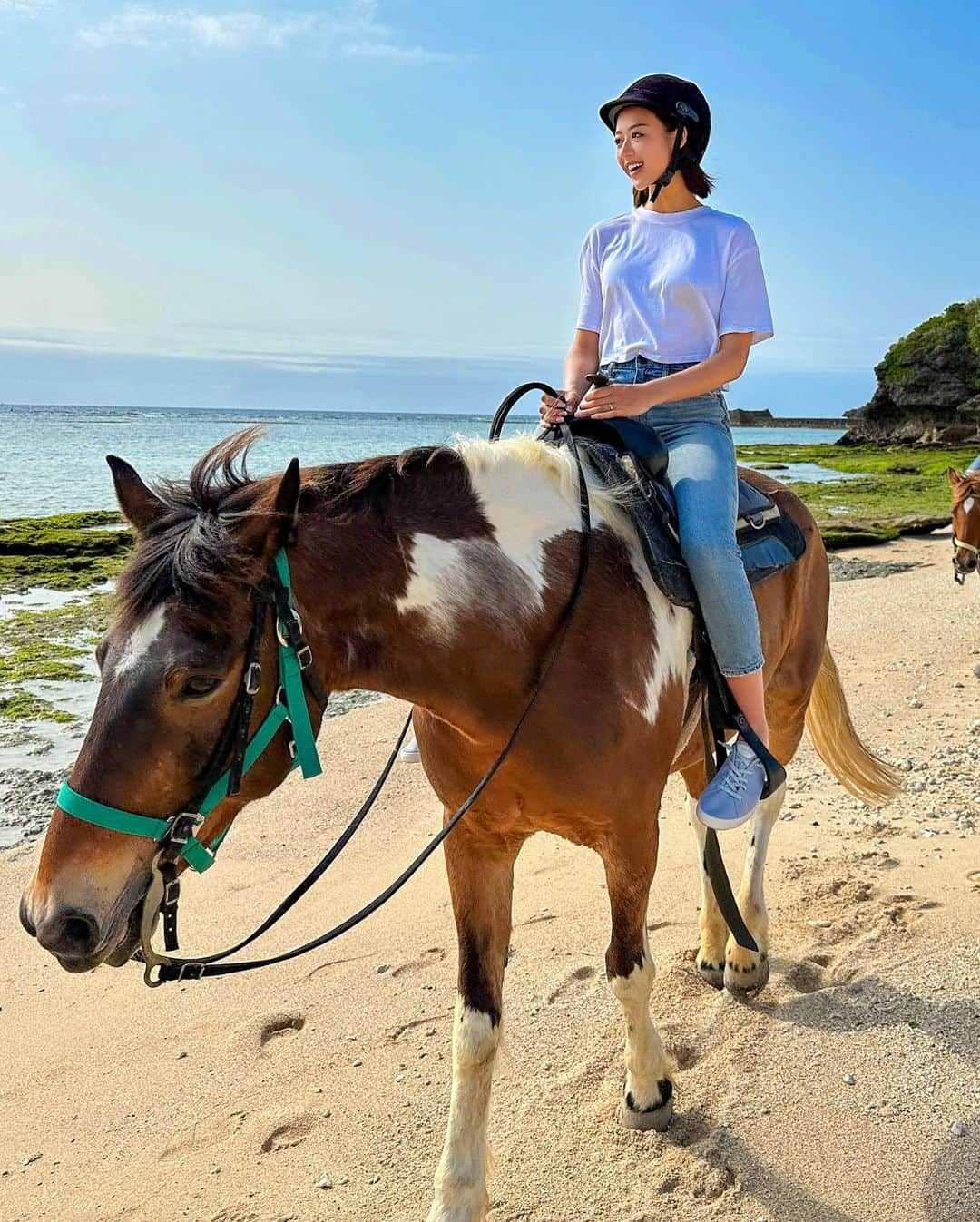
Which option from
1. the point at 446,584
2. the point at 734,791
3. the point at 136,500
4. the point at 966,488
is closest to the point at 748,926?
the point at 734,791

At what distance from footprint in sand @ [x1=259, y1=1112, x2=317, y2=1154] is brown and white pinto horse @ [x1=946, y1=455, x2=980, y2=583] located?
8.23m

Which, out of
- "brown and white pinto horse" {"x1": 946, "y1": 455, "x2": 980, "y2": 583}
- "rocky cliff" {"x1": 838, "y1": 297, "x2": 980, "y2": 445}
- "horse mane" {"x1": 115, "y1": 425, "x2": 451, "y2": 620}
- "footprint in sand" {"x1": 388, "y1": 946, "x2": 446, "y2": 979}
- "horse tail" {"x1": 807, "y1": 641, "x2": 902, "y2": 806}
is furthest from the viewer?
"rocky cliff" {"x1": 838, "y1": 297, "x2": 980, "y2": 445}

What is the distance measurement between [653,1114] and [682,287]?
2.55 m

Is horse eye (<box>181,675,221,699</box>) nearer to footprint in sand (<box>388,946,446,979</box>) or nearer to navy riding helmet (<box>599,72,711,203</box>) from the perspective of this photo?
navy riding helmet (<box>599,72,711,203</box>)

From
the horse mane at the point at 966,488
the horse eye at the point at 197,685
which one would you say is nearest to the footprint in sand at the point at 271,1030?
the horse eye at the point at 197,685

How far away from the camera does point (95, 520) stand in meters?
18.1

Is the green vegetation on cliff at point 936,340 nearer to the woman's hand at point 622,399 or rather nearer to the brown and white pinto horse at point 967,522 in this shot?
the brown and white pinto horse at point 967,522

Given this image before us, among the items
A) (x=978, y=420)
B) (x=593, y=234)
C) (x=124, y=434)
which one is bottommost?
(x=124, y=434)

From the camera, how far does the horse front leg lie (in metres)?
2.70

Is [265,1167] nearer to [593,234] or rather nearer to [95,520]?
[593,234]

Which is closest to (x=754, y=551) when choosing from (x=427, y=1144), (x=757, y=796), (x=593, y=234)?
(x=757, y=796)

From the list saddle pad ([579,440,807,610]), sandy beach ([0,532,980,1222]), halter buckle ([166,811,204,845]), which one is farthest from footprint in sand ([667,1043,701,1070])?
halter buckle ([166,811,204,845])

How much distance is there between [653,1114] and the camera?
2980 mm

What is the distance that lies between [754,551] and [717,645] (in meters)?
0.59
